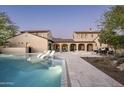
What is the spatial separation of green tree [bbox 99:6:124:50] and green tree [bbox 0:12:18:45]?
3.48 metres

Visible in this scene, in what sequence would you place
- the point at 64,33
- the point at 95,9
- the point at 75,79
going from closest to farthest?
the point at 75,79 < the point at 95,9 < the point at 64,33

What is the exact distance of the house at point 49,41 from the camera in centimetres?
871

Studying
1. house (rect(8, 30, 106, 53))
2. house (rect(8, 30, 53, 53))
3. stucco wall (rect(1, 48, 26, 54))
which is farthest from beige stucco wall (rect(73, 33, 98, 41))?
stucco wall (rect(1, 48, 26, 54))

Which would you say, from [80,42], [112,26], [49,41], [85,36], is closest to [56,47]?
[49,41]

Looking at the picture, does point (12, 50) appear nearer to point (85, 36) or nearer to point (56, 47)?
point (56, 47)

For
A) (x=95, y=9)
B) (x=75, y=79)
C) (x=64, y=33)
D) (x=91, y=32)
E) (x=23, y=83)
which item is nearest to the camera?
(x=75, y=79)

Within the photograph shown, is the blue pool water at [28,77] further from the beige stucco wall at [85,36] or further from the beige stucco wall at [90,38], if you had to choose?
the beige stucco wall at [90,38]

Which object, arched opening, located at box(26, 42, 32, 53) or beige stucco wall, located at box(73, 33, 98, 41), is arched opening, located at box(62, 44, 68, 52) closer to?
beige stucco wall, located at box(73, 33, 98, 41)

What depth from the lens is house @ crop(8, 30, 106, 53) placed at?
8.71 metres

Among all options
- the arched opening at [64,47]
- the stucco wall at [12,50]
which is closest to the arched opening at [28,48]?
the stucco wall at [12,50]
